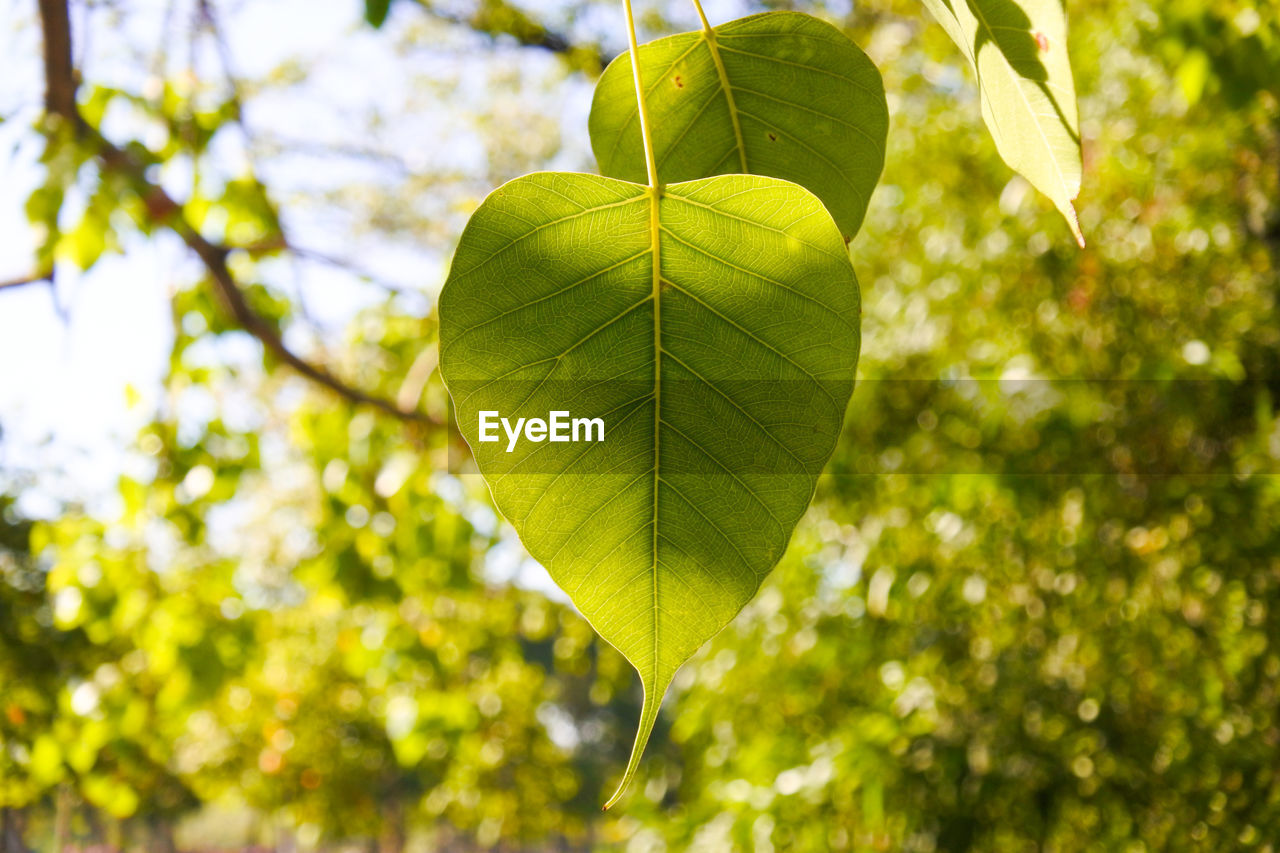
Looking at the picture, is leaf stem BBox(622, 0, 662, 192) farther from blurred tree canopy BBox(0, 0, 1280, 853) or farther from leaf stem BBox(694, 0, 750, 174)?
blurred tree canopy BBox(0, 0, 1280, 853)

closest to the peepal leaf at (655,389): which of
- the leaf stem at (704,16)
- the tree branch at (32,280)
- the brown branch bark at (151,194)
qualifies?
the leaf stem at (704,16)

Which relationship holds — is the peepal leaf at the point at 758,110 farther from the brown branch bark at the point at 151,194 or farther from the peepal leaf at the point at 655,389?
the brown branch bark at the point at 151,194

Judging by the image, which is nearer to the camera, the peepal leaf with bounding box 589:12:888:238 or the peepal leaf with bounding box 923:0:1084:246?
the peepal leaf with bounding box 923:0:1084:246

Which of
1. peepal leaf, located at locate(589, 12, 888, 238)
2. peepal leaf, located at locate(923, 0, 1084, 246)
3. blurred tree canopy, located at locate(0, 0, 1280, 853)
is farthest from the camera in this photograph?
blurred tree canopy, located at locate(0, 0, 1280, 853)

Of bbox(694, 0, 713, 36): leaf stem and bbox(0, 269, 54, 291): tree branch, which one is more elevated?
bbox(694, 0, 713, 36): leaf stem

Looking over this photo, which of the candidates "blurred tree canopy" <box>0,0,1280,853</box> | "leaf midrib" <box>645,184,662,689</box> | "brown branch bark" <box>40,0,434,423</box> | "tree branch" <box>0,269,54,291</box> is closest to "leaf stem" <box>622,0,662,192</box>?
"leaf midrib" <box>645,184,662,689</box>

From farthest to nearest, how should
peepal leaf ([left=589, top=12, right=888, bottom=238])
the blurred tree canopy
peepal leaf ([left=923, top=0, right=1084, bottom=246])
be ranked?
the blurred tree canopy
peepal leaf ([left=589, top=12, right=888, bottom=238])
peepal leaf ([left=923, top=0, right=1084, bottom=246])

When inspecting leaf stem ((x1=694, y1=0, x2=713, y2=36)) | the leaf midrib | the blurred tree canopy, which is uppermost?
leaf stem ((x1=694, y1=0, x2=713, y2=36))

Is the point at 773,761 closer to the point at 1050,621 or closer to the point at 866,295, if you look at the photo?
the point at 1050,621
